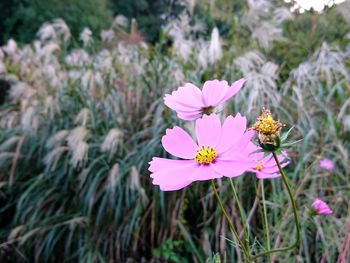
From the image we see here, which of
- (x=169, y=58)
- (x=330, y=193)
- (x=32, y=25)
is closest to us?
(x=330, y=193)

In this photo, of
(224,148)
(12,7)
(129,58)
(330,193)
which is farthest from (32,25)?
(224,148)

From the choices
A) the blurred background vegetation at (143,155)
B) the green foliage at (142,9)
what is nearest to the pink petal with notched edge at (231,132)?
the blurred background vegetation at (143,155)

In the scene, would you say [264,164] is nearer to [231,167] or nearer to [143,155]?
[231,167]

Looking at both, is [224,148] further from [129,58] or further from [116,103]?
[129,58]

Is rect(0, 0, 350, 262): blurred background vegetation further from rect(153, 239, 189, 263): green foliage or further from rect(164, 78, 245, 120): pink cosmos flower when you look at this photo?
rect(164, 78, 245, 120): pink cosmos flower

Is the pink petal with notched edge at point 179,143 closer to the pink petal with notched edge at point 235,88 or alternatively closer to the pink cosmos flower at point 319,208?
the pink petal with notched edge at point 235,88

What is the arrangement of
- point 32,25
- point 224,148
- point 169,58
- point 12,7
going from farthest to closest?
point 12,7, point 32,25, point 169,58, point 224,148

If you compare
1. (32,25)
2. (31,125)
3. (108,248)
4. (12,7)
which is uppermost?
(12,7)

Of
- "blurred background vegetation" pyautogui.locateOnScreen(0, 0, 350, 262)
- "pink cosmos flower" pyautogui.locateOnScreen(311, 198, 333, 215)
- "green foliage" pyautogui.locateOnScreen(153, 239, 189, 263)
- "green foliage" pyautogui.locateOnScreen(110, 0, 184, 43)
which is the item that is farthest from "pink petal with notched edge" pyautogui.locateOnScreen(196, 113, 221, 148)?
"green foliage" pyautogui.locateOnScreen(110, 0, 184, 43)
